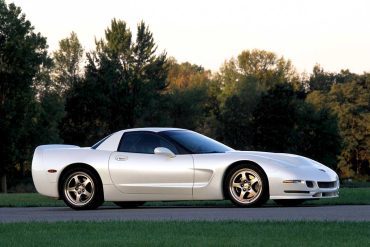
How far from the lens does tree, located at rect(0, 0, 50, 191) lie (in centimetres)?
5866

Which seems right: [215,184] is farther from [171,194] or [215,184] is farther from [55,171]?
[55,171]

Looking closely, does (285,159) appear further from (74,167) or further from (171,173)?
(74,167)

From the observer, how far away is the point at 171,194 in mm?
15109

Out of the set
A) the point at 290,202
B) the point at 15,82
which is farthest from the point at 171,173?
the point at 15,82

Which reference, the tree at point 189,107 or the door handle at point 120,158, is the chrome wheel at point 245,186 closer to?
the door handle at point 120,158

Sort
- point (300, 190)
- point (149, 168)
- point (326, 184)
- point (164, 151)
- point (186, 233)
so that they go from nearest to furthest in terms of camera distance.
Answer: point (186, 233) → point (300, 190) → point (326, 184) → point (164, 151) → point (149, 168)

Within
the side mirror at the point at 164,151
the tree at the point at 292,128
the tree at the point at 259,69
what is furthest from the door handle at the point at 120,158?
the tree at the point at 259,69

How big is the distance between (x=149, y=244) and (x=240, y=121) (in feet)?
265

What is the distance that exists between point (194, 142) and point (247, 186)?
4.69 ft

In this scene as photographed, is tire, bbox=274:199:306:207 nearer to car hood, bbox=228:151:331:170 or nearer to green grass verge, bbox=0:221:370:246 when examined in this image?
car hood, bbox=228:151:331:170

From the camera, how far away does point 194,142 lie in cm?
1559

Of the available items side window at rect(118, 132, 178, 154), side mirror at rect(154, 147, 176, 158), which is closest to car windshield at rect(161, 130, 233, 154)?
side window at rect(118, 132, 178, 154)

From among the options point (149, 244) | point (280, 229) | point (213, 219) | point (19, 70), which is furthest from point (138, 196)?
point (19, 70)

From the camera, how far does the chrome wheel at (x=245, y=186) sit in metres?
14.6
